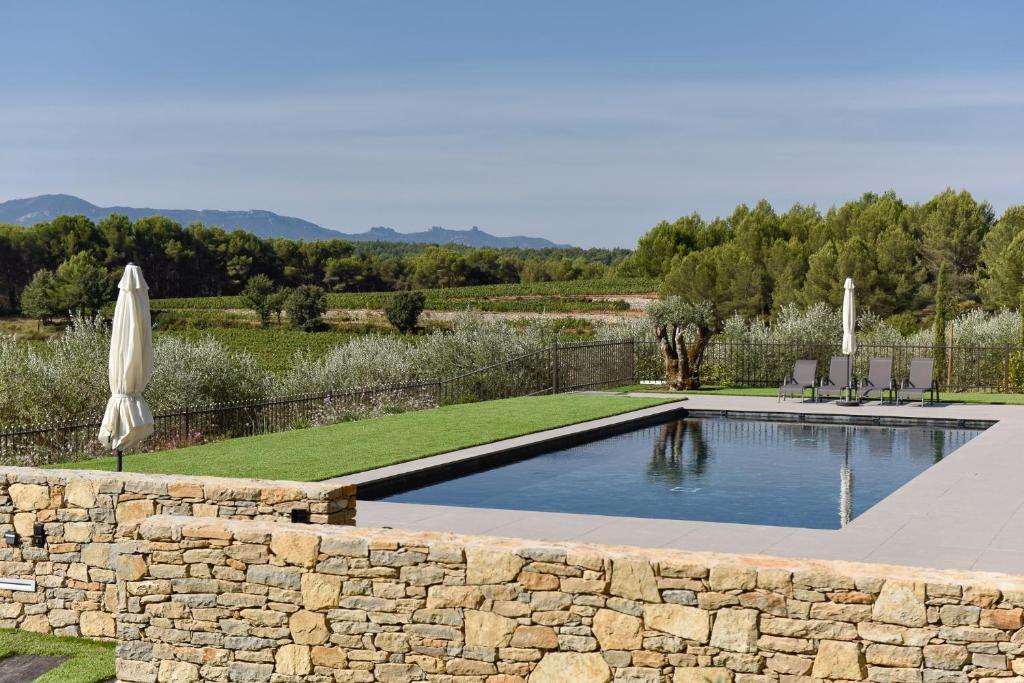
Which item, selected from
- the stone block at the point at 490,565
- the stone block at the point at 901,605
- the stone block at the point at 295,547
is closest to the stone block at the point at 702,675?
the stone block at the point at 901,605

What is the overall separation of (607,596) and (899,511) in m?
5.05

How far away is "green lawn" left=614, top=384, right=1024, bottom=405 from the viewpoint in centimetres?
1938

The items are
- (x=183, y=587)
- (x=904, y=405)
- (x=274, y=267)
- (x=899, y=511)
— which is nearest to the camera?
(x=183, y=587)

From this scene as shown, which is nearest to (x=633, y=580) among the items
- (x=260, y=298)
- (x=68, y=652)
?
(x=68, y=652)

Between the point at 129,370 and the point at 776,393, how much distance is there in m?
14.1

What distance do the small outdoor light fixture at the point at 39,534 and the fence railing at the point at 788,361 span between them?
17436 millimetres

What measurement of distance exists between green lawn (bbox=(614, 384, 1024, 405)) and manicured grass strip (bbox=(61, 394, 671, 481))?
9.93 feet

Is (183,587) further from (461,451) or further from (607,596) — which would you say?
(461,451)

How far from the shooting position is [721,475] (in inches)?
487

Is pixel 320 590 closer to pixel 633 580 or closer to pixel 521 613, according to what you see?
pixel 521 613

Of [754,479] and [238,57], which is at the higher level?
[238,57]

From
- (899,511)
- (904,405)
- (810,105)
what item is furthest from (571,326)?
(899,511)

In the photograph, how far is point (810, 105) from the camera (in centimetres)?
3028

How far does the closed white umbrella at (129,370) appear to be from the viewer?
971cm
